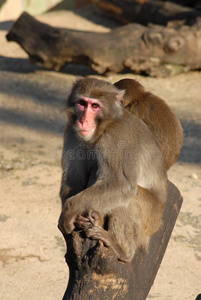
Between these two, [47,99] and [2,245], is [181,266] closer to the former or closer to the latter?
[2,245]

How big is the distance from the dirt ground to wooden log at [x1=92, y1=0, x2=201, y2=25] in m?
1.71

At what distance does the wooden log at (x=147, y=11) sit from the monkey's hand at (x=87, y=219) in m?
7.35

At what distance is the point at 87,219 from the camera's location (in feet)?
11.5

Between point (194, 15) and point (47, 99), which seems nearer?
point (47, 99)

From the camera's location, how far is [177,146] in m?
4.64

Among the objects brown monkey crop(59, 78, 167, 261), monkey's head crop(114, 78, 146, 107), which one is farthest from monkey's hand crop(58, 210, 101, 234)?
monkey's head crop(114, 78, 146, 107)

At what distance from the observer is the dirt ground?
498cm

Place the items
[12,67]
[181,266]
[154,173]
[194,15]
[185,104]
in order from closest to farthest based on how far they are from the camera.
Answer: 1. [154,173]
2. [181,266]
3. [185,104]
4. [12,67]
5. [194,15]

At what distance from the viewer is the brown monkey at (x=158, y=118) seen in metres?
4.60

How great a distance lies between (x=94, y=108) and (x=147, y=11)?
8.42m

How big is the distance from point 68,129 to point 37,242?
1.91 meters

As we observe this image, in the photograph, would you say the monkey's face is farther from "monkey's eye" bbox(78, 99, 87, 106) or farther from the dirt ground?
the dirt ground

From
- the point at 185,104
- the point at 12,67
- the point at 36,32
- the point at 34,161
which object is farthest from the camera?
the point at 12,67

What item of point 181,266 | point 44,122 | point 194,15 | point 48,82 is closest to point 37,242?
point 181,266
